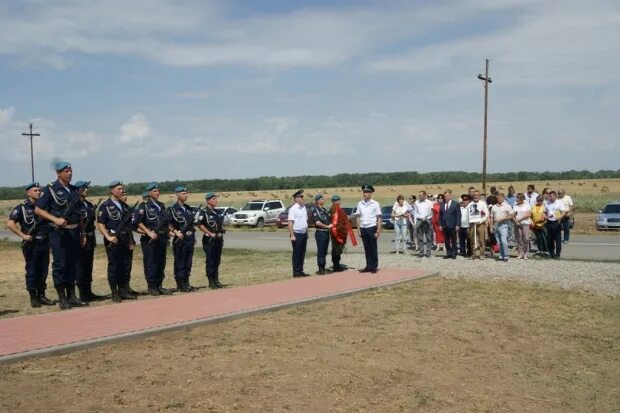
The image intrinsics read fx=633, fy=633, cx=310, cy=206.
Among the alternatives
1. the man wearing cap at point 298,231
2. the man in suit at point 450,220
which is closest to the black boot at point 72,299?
the man wearing cap at point 298,231

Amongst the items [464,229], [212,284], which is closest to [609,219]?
[464,229]

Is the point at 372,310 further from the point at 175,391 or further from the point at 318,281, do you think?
the point at 175,391

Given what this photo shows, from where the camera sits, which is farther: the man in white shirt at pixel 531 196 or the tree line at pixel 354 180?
the tree line at pixel 354 180

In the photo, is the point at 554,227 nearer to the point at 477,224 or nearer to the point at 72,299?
the point at 477,224

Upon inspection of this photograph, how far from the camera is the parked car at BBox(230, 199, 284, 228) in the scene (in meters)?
36.7

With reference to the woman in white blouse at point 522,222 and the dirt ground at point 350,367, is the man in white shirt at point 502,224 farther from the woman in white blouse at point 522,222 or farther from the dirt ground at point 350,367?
the dirt ground at point 350,367

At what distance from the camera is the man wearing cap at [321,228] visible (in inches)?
536

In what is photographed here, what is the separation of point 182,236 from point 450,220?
742 cm

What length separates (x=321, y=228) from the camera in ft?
45.2

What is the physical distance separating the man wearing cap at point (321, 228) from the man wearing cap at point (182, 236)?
123 inches

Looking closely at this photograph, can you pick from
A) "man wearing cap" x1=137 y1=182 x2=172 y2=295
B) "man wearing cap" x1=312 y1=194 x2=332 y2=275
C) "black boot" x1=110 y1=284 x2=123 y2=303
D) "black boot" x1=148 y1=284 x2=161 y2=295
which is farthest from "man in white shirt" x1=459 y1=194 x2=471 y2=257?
"black boot" x1=110 y1=284 x2=123 y2=303

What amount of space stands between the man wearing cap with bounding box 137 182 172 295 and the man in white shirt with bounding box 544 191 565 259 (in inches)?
399

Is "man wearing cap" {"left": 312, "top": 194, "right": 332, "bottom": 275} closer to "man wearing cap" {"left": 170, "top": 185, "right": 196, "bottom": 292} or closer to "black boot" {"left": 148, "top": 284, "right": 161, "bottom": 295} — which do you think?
"man wearing cap" {"left": 170, "top": 185, "right": 196, "bottom": 292}

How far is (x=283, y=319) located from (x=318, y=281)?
3529 millimetres
